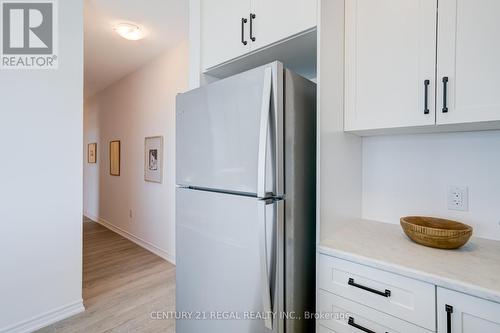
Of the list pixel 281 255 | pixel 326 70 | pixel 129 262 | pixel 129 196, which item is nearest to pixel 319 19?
pixel 326 70

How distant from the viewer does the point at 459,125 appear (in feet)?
3.46

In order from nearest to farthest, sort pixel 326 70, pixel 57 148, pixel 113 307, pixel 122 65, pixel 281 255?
pixel 281 255, pixel 326 70, pixel 57 148, pixel 113 307, pixel 122 65

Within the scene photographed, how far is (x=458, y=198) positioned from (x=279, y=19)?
128 centimetres

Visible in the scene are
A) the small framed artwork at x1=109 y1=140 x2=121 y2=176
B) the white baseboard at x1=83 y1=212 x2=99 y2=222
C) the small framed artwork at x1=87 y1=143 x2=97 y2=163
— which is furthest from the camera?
the small framed artwork at x1=87 y1=143 x2=97 y2=163

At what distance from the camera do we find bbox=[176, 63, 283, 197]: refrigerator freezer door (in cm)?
97

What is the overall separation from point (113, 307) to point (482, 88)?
9.39ft

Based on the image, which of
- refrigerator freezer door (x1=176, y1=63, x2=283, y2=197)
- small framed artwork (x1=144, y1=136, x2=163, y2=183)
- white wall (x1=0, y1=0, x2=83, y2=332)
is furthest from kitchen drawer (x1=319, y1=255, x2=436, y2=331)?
small framed artwork (x1=144, y1=136, x2=163, y2=183)

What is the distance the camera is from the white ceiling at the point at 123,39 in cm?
225

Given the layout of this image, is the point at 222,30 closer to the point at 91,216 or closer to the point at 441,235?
the point at 441,235

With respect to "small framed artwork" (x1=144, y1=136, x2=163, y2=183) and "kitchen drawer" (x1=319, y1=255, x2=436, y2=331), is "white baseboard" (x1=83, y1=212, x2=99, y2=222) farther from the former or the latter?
"kitchen drawer" (x1=319, y1=255, x2=436, y2=331)

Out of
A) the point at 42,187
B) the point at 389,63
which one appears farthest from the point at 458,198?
the point at 42,187

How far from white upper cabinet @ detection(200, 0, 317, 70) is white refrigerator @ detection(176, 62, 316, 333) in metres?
0.30

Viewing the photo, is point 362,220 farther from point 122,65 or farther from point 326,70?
point 122,65

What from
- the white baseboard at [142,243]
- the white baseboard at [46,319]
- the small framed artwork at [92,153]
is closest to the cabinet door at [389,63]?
the white baseboard at [46,319]
